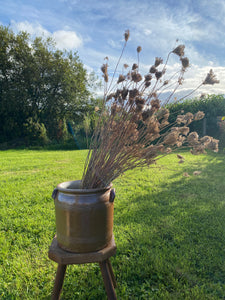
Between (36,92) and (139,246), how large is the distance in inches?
652

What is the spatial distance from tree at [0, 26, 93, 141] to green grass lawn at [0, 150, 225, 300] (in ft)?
40.4

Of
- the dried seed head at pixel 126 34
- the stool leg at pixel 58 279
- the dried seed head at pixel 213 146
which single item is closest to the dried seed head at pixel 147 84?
the dried seed head at pixel 126 34

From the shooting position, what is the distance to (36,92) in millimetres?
16797

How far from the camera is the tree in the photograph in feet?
50.9

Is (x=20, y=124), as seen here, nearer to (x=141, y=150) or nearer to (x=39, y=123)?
(x=39, y=123)

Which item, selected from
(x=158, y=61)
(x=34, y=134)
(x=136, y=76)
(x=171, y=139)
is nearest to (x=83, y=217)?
(x=171, y=139)

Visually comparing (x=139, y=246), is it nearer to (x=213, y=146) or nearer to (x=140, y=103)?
(x=213, y=146)

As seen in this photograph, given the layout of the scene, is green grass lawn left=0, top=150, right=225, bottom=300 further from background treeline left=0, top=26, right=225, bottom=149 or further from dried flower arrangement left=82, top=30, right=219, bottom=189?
background treeline left=0, top=26, right=225, bottom=149

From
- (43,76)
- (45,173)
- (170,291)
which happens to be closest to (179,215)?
(170,291)

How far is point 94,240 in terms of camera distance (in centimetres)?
143

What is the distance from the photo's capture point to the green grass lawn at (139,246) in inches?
73.7

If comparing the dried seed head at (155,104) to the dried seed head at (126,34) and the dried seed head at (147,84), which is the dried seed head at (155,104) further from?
the dried seed head at (126,34)

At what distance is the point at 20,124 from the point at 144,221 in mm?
14741

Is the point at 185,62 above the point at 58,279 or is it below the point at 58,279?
above
